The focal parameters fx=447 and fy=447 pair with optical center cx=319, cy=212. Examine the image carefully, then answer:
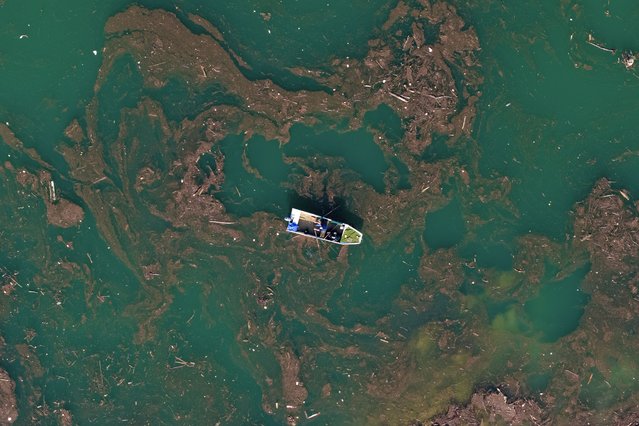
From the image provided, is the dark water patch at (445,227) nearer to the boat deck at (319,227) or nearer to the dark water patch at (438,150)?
the dark water patch at (438,150)

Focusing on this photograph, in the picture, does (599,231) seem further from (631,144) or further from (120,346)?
(120,346)

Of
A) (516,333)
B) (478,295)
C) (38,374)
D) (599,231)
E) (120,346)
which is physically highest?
(599,231)

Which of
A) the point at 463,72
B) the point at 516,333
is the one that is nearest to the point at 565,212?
the point at 516,333

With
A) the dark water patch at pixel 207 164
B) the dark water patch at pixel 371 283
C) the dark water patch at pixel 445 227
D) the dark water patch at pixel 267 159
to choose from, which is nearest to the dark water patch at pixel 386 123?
the dark water patch at pixel 445 227

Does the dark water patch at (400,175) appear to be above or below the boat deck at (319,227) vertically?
above

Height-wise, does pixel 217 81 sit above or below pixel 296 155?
above
